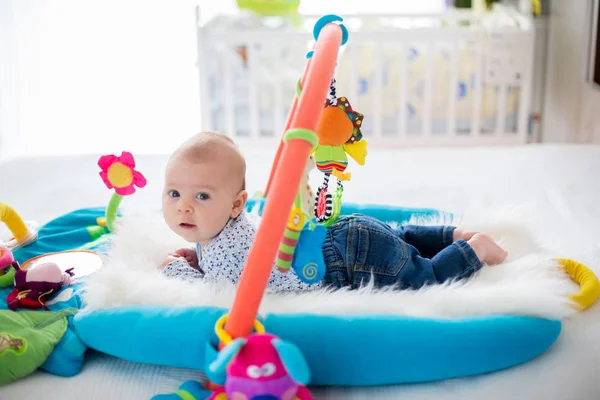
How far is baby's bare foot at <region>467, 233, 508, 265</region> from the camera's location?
126 centimetres

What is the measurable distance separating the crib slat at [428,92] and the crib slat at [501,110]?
0.99 feet

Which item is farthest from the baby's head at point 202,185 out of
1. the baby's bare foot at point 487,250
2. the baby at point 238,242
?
the baby's bare foot at point 487,250

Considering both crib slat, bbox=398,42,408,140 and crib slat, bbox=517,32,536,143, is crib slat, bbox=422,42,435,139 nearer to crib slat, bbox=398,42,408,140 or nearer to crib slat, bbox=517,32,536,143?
crib slat, bbox=398,42,408,140

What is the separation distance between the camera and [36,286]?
1.18 meters

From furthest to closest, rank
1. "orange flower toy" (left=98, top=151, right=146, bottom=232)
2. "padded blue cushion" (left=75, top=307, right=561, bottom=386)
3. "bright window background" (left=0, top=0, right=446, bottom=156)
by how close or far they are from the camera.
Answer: "bright window background" (left=0, top=0, right=446, bottom=156), "orange flower toy" (left=98, top=151, right=146, bottom=232), "padded blue cushion" (left=75, top=307, right=561, bottom=386)

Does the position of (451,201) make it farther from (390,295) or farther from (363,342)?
(363,342)

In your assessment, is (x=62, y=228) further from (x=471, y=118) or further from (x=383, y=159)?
(x=471, y=118)

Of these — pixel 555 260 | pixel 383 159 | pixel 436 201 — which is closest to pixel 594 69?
pixel 383 159

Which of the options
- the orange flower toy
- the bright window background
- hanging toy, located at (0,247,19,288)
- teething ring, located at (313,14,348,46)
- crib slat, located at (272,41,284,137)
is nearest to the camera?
teething ring, located at (313,14,348,46)

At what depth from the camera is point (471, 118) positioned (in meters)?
2.97

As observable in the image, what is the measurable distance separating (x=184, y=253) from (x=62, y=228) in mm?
413

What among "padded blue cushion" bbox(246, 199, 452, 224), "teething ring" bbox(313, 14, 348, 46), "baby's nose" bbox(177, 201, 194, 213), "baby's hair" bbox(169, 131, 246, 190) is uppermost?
"teething ring" bbox(313, 14, 348, 46)

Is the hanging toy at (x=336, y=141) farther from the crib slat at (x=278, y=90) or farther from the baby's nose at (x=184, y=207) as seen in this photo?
the crib slat at (x=278, y=90)

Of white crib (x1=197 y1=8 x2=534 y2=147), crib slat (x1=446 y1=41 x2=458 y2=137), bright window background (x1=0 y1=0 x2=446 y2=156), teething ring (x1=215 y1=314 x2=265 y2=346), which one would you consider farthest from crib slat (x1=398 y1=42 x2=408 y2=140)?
teething ring (x1=215 y1=314 x2=265 y2=346)
